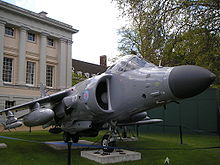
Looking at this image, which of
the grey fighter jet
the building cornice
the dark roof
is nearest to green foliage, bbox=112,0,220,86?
the grey fighter jet

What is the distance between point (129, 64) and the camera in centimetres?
724

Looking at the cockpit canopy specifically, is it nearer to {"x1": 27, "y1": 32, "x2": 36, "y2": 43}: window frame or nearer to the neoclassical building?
the neoclassical building

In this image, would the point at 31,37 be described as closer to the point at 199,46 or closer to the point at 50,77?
the point at 50,77

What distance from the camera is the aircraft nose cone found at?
17.2 ft

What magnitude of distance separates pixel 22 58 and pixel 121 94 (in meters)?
19.9

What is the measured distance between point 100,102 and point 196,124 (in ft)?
37.5

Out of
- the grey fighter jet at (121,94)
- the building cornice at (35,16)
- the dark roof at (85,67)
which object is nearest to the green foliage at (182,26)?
the grey fighter jet at (121,94)

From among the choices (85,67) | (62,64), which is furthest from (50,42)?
(85,67)

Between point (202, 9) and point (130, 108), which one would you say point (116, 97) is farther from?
point (202, 9)

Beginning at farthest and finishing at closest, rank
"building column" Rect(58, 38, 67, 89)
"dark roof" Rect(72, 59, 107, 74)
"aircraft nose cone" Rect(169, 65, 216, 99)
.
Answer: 1. "dark roof" Rect(72, 59, 107, 74)
2. "building column" Rect(58, 38, 67, 89)
3. "aircraft nose cone" Rect(169, 65, 216, 99)

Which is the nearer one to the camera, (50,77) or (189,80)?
(189,80)

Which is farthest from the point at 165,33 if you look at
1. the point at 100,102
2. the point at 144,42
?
the point at 100,102

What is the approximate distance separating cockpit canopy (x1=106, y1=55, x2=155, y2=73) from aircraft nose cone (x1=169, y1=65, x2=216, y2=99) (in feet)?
4.87

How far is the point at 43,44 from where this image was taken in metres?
26.5
